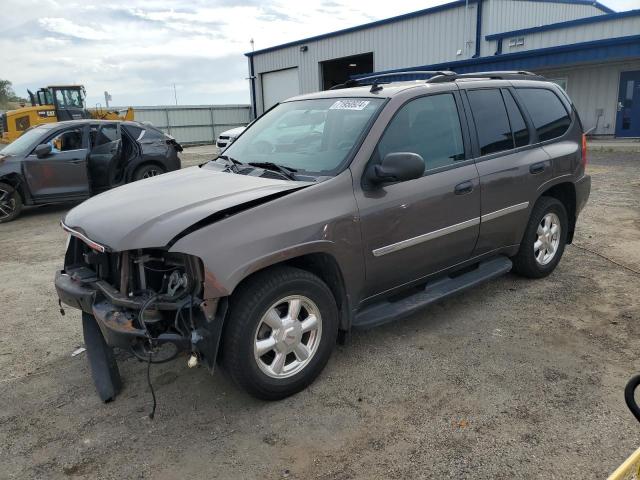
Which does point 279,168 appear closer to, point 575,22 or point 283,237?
point 283,237

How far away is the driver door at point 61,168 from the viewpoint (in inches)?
357

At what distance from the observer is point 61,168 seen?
30.5 feet

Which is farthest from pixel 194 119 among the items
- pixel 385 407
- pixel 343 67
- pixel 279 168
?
pixel 385 407

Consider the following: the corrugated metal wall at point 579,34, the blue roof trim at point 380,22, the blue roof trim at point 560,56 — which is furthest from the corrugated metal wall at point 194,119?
the corrugated metal wall at point 579,34

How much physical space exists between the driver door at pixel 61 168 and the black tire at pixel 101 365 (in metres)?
6.60

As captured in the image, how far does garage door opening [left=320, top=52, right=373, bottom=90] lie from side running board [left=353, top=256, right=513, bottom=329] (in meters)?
23.1

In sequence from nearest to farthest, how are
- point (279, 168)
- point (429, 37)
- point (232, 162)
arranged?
point (279, 168) < point (232, 162) < point (429, 37)

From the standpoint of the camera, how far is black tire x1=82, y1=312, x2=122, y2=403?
331 centimetres

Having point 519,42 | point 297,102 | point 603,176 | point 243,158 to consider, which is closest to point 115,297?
point 243,158

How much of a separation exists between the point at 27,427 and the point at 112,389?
50 centimetres

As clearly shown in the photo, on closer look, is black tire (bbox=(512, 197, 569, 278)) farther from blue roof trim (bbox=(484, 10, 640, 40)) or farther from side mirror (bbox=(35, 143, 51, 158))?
blue roof trim (bbox=(484, 10, 640, 40))

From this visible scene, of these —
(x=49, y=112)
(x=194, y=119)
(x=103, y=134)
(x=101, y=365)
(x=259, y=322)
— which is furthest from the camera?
(x=194, y=119)

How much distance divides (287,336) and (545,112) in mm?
3389

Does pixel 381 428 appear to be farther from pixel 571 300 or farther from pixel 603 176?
pixel 603 176
